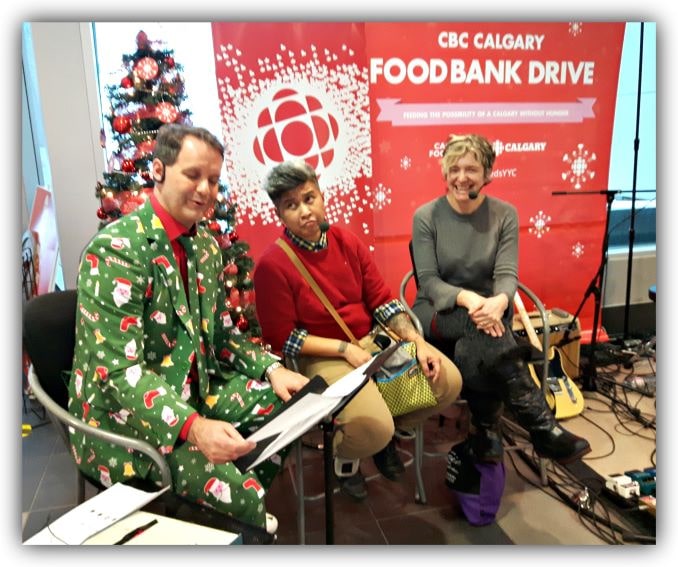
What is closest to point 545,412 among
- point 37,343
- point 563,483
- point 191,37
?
point 563,483

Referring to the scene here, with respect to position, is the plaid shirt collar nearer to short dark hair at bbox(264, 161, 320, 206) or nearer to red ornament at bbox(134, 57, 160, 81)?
short dark hair at bbox(264, 161, 320, 206)

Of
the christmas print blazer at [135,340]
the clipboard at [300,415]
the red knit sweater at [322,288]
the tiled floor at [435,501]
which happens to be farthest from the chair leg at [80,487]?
the red knit sweater at [322,288]

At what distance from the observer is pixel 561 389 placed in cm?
301

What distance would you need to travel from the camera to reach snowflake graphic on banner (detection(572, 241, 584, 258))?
11.4 ft

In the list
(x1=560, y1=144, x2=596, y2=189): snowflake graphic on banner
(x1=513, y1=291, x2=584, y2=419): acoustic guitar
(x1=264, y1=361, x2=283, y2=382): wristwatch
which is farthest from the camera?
(x1=560, y1=144, x2=596, y2=189): snowflake graphic on banner

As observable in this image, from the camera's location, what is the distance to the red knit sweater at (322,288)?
198cm

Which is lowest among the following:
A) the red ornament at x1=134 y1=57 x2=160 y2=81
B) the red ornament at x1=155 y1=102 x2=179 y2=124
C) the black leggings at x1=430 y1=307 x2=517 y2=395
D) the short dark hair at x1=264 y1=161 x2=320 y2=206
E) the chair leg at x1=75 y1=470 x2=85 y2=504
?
the chair leg at x1=75 y1=470 x2=85 y2=504

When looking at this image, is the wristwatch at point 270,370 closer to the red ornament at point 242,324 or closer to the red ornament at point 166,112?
the red ornament at point 242,324

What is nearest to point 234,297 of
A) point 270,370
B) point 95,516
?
point 270,370

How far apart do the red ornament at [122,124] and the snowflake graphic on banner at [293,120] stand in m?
0.53

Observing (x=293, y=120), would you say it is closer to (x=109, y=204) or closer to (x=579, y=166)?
(x=109, y=204)

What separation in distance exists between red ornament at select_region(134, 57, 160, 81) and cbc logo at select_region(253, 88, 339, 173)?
0.59 m

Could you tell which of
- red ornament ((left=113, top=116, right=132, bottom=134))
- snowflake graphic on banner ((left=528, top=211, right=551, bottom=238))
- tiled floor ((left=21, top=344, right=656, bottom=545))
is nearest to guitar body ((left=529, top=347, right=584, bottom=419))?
tiled floor ((left=21, top=344, right=656, bottom=545))

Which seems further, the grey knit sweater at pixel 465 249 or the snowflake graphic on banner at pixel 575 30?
the snowflake graphic on banner at pixel 575 30
